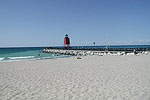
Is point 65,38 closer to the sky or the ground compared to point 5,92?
closer to the sky

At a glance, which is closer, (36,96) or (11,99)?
(11,99)

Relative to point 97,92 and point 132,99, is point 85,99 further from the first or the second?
point 132,99

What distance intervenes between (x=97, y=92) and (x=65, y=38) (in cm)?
5529

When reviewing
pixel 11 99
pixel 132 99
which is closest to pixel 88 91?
pixel 132 99

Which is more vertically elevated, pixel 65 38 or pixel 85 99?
pixel 65 38

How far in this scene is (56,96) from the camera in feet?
15.0

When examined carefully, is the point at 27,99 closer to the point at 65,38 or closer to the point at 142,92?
the point at 142,92

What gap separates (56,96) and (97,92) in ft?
5.53

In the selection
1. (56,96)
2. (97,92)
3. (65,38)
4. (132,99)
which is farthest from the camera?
(65,38)

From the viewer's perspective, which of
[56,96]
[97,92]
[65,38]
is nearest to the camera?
[56,96]

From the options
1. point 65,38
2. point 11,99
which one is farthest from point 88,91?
point 65,38

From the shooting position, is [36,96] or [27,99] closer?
[27,99]

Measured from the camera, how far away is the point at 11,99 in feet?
14.2

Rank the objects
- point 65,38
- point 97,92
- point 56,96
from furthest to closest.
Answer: point 65,38 → point 97,92 → point 56,96
